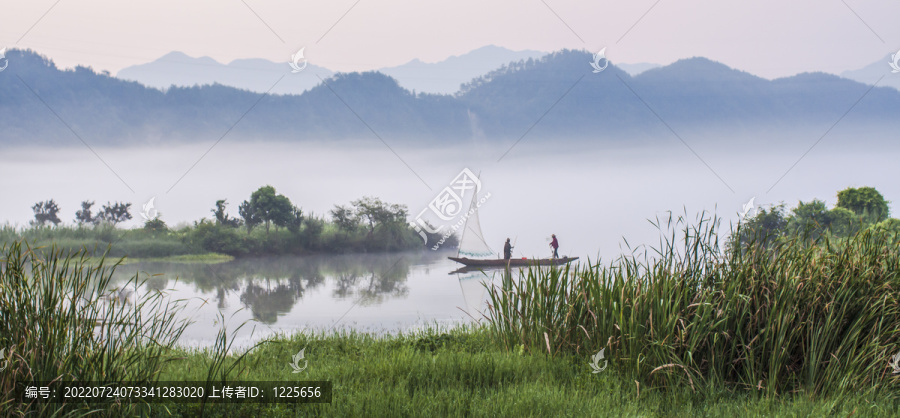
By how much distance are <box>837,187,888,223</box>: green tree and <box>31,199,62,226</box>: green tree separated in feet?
57.3

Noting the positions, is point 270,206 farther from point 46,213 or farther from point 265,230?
point 46,213

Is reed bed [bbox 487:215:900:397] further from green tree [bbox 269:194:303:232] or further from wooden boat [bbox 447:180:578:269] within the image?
green tree [bbox 269:194:303:232]

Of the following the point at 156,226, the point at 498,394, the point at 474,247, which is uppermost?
the point at 156,226

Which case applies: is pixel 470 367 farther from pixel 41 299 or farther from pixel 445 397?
pixel 41 299

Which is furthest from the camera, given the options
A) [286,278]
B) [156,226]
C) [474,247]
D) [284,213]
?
[156,226]

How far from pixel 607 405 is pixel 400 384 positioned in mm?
1241

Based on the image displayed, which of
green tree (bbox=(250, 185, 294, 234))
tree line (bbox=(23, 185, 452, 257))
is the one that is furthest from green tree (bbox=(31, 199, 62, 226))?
green tree (bbox=(250, 185, 294, 234))

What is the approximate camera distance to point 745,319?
437 centimetres

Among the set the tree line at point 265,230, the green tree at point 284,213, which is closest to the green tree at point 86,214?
the tree line at point 265,230

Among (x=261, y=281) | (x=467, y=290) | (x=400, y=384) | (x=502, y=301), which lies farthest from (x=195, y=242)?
(x=400, y=384)

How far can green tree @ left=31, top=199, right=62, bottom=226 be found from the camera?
42.1ft

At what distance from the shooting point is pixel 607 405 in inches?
138

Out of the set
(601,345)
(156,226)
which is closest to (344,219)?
(156,226)

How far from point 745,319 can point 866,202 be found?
1213 cm
